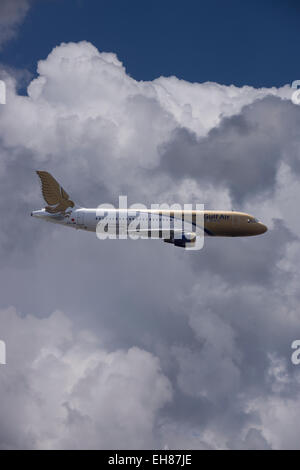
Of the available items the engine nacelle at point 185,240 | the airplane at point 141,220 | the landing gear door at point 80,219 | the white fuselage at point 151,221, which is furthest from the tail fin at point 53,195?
the engine nacelle at point 185,240

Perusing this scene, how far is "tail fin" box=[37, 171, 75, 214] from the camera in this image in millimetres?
129000

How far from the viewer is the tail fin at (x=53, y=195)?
12900 cm

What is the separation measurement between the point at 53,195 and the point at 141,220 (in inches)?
815

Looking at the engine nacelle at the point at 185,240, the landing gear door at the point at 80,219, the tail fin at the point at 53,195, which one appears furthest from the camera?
the tail fin at the point at 53,195

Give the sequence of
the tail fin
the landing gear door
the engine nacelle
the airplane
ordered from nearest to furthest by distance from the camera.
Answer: the engine nacelle
the airplane
the landing gear door
the tail fin

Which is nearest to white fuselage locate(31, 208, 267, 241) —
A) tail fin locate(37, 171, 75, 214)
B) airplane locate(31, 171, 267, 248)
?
airplane locate(31, 171, 267, 248)

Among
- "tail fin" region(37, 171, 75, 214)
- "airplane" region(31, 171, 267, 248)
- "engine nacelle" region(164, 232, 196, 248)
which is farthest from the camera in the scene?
"tail fin" region(37, 171, 75, 214)

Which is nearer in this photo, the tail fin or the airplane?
the airplane

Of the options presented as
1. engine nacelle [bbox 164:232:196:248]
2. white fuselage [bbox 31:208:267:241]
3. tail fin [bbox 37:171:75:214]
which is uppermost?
tail fin [bbox 37:171:75:214]

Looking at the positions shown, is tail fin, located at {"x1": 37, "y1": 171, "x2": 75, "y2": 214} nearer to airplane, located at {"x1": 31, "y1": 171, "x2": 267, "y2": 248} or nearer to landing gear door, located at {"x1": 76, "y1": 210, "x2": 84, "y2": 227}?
airplane, located at {"x1": 31, "y1": 171, "x2": 267, "y2": 248}

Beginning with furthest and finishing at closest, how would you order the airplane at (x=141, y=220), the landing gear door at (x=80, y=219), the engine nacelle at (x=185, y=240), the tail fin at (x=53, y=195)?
1. the tail fin at (x=53, y=195)
2. the landing gear door at (x=80, y=219)
3. the airplane at (x=141, y=220)
4. the engine nacelle at (x=185, y=240)

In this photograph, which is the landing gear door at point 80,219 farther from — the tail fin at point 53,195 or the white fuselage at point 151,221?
the tail fin at point 53,195
